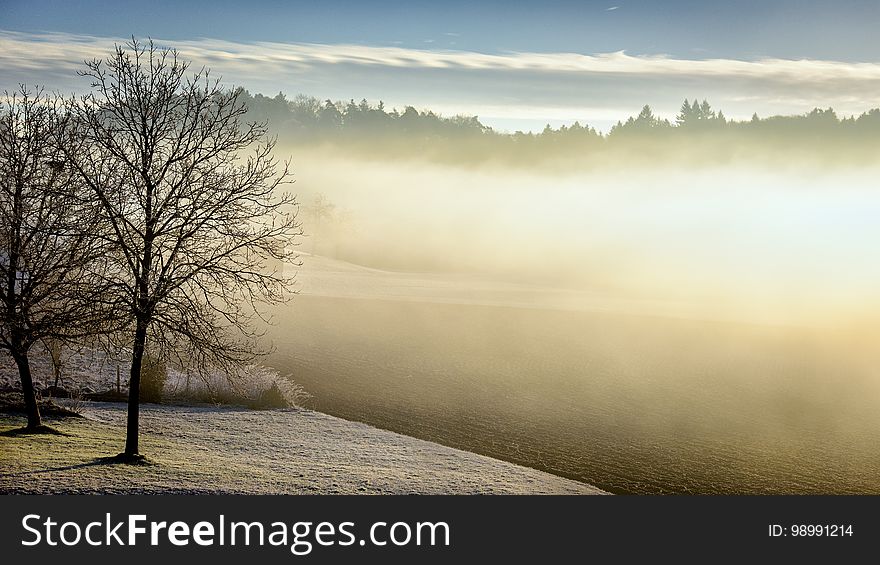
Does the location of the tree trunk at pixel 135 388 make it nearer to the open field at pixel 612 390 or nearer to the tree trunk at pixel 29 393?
the tree trunk at pixel 29 393

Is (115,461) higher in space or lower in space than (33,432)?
higher

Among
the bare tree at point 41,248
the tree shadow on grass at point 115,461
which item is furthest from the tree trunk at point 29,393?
the tree shadow on grass at point 115,461

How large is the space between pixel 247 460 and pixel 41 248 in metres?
12.4

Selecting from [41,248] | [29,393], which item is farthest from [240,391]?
[41,248]

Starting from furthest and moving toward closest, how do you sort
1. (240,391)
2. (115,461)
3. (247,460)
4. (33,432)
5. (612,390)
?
(612,390) → (240,391) → (247,460) → (33,432) → (115,461)

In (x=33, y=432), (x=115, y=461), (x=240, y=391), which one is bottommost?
(x=240, y=391)

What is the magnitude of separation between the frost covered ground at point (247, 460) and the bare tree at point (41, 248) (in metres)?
4.55

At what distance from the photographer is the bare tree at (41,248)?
3041cm

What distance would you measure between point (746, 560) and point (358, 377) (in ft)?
119

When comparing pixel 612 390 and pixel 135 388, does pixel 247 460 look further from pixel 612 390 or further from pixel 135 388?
pixel 612 390

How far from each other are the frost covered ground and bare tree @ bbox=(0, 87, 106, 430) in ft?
14.9

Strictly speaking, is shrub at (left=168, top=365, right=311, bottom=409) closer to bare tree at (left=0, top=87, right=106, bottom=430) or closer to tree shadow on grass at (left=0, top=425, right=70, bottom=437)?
tree shadow on grass at (left=0, top=425, right=70, bottom=437)

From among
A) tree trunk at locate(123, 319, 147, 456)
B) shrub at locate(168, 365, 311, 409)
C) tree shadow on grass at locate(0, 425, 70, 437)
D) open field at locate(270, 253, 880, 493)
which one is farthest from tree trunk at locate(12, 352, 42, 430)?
open field at locate(270, 253, 880, 493)

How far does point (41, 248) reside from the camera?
33031 millimetres
